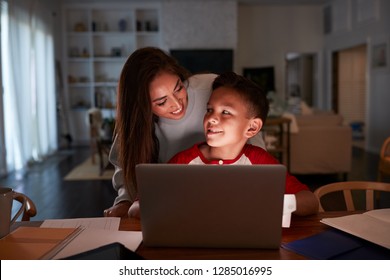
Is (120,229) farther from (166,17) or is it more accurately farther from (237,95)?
(166,17)

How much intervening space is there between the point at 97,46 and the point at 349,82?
16.4 ft

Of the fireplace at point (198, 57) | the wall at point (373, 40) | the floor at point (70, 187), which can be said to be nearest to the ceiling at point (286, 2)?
the wall at point (373, 40)

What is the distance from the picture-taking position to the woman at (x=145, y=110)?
1.27 meters

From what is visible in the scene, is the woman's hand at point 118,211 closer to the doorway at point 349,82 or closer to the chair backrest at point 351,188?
the chair backrest at point 351,188

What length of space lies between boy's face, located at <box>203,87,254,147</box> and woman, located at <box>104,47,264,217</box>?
193mm

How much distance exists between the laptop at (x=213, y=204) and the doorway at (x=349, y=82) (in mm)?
8489

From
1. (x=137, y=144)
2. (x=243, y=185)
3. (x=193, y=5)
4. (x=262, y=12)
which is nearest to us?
(x=243, y=185)

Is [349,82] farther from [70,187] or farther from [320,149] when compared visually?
[70,187]

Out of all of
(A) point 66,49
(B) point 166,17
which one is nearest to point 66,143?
(A) point 66,49

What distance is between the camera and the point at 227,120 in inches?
45.5

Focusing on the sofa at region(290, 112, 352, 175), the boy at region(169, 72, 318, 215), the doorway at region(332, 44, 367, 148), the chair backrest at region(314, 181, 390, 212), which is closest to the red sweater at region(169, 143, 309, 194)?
the boy at region(169, 72, 318, 215)

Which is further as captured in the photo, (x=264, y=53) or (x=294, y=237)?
(x=264, y=53)

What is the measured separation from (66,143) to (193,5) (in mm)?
3448

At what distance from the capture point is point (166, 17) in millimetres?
8203
